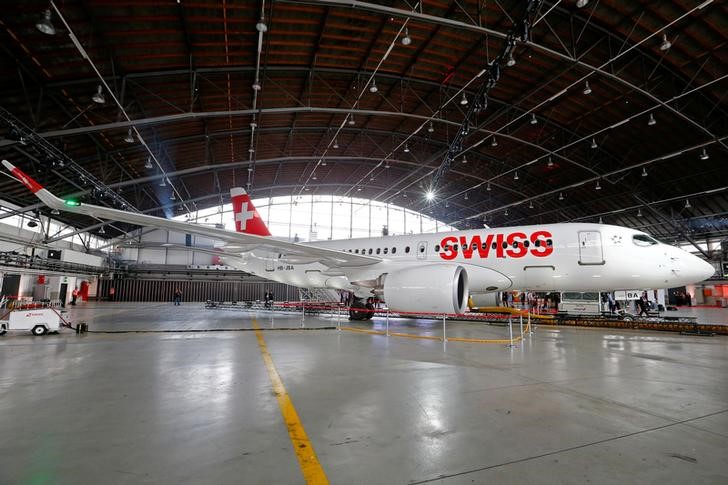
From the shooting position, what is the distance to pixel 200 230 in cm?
731

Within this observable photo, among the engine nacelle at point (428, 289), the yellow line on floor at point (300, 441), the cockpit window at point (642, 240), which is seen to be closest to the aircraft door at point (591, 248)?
the cockpit window at point (642, 240)

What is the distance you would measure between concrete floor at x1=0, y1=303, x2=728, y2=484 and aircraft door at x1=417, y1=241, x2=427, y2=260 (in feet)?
19.9

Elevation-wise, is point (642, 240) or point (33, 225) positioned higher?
point (33, 225)

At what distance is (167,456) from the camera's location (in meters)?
2.41

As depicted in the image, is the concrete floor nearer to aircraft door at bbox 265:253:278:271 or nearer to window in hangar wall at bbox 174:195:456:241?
aircraft door at bbox 265:253:278:271

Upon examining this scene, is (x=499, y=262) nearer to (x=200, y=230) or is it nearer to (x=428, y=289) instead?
(x=428, y=289)

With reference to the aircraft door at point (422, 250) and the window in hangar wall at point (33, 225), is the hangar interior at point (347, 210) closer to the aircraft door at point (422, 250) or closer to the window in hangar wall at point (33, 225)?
the window in hangar wall at point (33, 225)

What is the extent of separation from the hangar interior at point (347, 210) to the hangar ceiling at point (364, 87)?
0.42 feet

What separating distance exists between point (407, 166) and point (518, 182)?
31.9ft

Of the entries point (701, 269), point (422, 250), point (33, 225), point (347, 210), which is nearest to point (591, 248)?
point (701, 269)

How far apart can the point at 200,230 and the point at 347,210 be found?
29.5 m

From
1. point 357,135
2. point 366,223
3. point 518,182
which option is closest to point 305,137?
point 357,135

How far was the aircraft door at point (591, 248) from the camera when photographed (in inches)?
386

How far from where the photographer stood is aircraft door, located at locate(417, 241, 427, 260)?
12.1 metres
